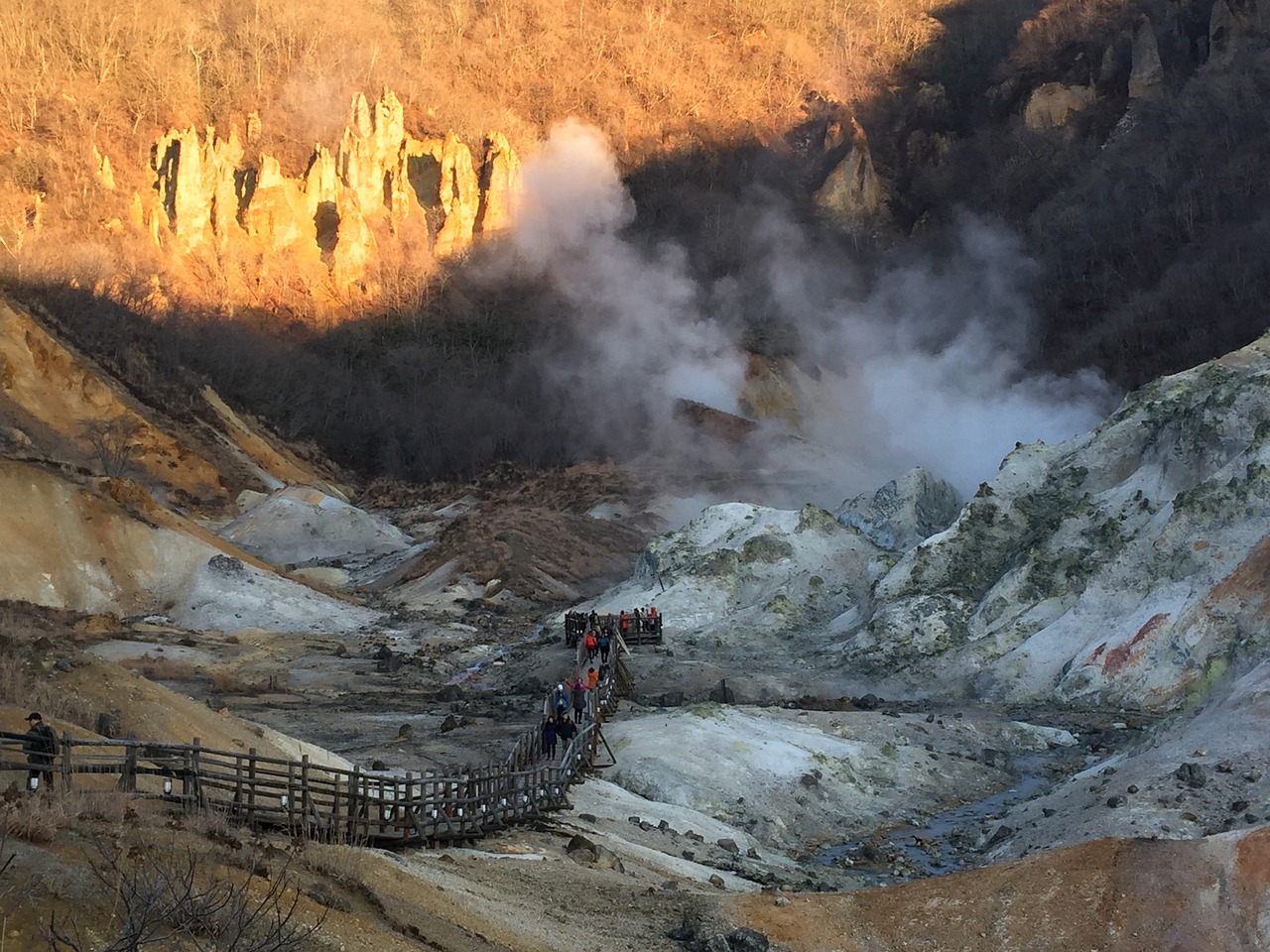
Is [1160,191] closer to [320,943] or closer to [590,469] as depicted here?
[590,469]

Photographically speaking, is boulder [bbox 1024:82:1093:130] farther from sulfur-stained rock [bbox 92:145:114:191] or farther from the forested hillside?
sulfur-stained rock [bbox 92:145:114:191]

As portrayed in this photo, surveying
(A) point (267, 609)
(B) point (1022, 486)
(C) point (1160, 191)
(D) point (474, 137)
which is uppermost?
(D) point (474, 137)

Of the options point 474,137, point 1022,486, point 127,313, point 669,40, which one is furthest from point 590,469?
point 669,40

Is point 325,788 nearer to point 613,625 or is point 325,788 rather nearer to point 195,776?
point 195,776

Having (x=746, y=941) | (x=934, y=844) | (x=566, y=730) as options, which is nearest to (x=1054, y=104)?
(x=934, y=844)

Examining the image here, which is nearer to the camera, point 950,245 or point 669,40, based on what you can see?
point 950,245
